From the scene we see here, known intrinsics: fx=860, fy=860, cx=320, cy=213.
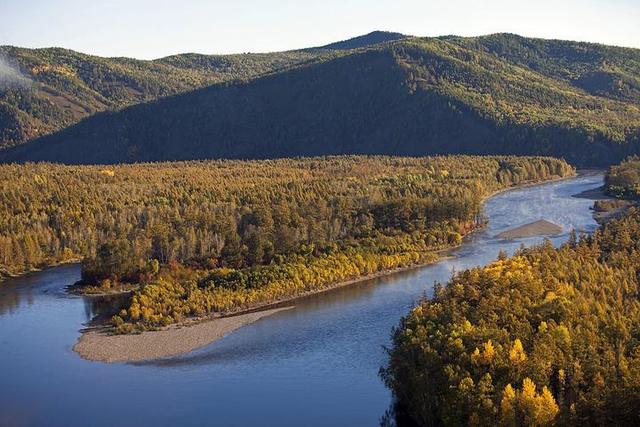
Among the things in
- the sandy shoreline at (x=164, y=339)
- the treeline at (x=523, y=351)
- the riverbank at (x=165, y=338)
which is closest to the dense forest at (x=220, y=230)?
the riverbank at (x=165, y=338)

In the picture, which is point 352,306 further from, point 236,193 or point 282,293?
point 236,193

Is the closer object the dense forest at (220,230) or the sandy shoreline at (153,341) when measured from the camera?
the sandy shoreline at (153,341)

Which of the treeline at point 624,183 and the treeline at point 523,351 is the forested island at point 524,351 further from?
the treeline at point 624,183

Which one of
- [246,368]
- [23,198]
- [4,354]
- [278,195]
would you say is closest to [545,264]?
[246,368]

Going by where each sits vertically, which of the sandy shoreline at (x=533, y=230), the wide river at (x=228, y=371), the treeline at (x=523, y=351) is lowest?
the wide river at (x=228, y=371)

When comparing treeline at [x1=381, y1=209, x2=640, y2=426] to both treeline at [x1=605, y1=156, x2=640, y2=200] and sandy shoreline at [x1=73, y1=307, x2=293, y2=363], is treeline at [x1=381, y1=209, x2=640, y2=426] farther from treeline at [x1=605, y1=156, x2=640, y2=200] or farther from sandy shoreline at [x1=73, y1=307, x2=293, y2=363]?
treeline at [x1=605, y1=156, x2=640, y2=200]

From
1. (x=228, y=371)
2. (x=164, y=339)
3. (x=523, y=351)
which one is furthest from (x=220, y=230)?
(x=523, y=351)

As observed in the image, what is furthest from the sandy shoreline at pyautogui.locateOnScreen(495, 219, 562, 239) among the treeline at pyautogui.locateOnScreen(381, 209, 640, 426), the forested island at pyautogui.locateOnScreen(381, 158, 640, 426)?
the treeline at pyautogui.locateOnScreen(381, 209, 640, 426)
